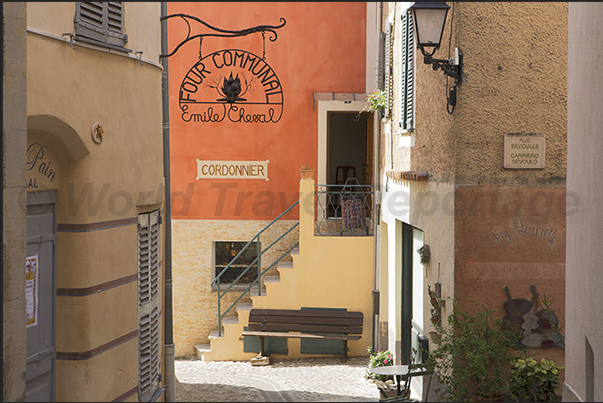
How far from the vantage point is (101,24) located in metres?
4.79

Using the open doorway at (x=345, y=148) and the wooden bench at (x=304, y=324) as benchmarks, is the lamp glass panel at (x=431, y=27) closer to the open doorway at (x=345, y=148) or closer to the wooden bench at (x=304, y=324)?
the wooden bench at (x=304, y=324)

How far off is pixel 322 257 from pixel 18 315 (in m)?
8.19

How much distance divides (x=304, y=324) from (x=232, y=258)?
199cm

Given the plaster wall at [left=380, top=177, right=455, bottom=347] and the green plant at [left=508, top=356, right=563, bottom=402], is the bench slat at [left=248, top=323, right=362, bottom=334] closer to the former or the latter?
the plaster wall at [left=380, top=177, right=455, bottom=347]

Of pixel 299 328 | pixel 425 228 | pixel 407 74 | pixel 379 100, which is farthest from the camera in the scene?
pixel 299 328

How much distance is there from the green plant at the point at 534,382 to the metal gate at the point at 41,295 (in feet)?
12.3

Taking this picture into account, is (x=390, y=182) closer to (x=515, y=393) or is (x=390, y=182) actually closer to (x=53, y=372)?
(x=515, y=393)

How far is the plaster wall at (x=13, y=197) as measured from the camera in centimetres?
332

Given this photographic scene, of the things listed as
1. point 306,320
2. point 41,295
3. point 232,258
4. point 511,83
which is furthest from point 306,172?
point 41,295

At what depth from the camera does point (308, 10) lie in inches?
481

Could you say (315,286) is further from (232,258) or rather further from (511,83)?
(511,83)

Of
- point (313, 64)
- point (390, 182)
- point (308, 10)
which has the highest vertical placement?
point (308, 10)

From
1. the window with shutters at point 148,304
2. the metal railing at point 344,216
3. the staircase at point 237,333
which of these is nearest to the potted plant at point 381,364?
the staircase at point 237,333

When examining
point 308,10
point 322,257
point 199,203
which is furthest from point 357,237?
point 308,10
